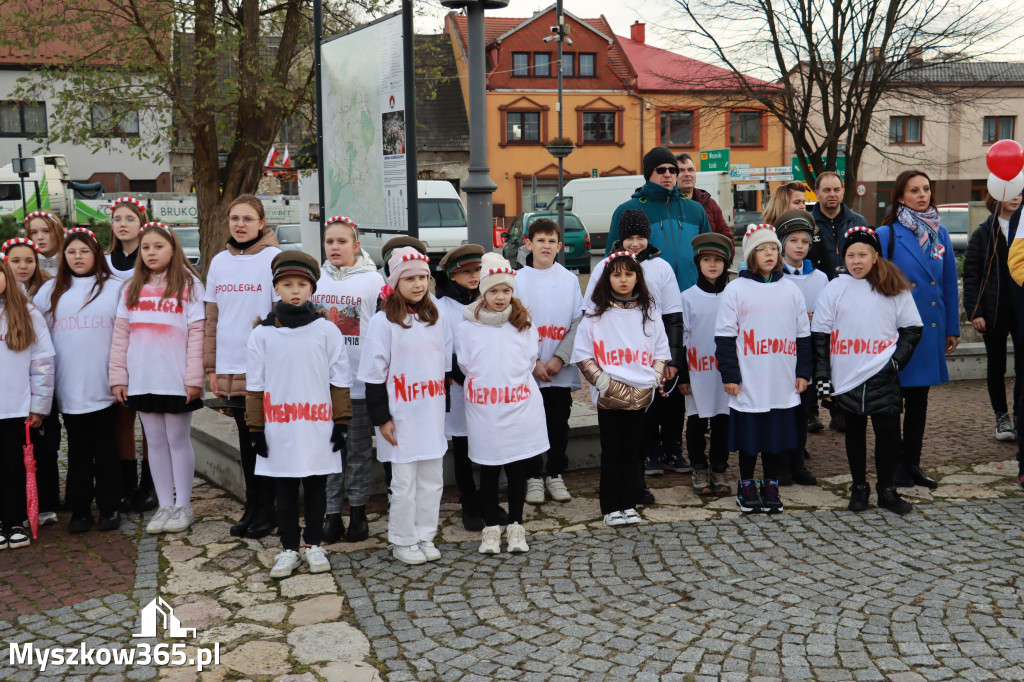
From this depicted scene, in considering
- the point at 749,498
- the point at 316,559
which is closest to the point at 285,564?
the point at 316,559

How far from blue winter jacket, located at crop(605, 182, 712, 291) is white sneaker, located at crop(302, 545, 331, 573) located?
2985mm

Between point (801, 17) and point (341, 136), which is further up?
point (801, 17)

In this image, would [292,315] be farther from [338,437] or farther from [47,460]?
[47,460]

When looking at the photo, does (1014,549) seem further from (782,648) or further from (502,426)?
(502,426)

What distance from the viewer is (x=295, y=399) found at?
475 centimetres

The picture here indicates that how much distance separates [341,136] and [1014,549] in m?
5.64

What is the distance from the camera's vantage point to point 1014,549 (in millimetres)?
4809

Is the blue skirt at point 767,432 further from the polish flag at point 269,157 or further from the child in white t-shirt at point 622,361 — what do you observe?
the polish flag at point 269,157

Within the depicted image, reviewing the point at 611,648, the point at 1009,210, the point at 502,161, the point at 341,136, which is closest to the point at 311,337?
the point at 611,648

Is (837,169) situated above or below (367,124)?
above

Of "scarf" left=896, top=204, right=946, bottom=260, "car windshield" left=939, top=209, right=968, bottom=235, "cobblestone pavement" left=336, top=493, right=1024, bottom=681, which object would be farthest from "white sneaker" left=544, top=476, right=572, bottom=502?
"car windshield" left=939, top=209, right=968, bottom=235

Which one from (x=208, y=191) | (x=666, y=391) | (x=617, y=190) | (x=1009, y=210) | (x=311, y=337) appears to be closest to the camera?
(x=311, y=337)

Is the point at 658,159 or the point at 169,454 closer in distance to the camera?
the point at 169,454

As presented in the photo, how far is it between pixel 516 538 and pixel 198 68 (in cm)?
1204
